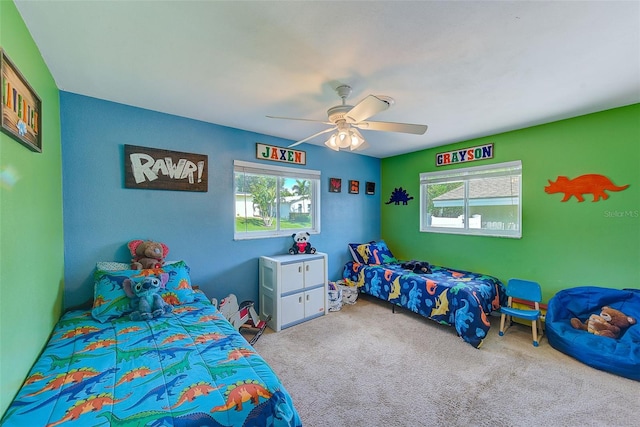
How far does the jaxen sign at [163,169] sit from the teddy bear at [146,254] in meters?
0.56

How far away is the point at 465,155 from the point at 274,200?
2.78 meters

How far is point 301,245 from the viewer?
3586 mm

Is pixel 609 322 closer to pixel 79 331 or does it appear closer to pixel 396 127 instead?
pixel 396 127

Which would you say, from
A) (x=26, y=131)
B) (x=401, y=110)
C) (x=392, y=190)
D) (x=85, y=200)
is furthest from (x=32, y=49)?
(x=392, y=190)

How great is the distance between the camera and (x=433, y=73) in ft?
6.17

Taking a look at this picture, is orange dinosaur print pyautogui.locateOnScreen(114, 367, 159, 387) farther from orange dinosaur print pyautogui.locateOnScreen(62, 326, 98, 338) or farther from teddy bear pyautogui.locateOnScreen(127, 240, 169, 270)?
teddy bear pyautogui.locateOnScreen(127, 240, 169, 270)

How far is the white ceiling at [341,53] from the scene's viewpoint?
51.7 inches

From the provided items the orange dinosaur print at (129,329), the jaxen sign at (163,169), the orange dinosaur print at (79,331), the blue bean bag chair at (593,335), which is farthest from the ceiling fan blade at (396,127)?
the orange dinosaur print at (79,331)

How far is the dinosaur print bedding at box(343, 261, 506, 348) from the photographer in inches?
105

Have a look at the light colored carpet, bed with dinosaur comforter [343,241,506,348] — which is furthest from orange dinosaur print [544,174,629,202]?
the light colored carpet

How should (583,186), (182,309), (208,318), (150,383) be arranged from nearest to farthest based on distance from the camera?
1. (150,383)
2. (208,318)
3. (182,309)
4. (583,186)

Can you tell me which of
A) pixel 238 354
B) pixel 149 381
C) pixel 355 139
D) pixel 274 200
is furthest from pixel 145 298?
pixel 355 139

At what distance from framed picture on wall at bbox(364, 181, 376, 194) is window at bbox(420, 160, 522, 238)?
85 cm

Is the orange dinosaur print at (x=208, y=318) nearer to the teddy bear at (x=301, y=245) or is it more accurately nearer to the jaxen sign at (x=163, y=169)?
the jaxen sign at (x=163, y=169)
